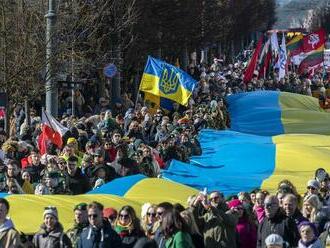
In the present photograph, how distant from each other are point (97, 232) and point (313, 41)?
33.7 meters

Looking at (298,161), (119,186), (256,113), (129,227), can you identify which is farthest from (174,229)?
(256,113)

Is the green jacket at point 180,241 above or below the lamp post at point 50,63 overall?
below

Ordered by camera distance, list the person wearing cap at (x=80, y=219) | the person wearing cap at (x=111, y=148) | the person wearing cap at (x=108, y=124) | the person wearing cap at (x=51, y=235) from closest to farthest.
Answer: the person wearing cap at (x=51, y=235), the person wearing cap at (x=80, y=219), the person wearing cap at (x=111, y=148), the person wearing cap at (x=108, y=124)

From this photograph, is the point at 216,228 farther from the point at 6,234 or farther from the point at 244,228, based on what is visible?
the point at 6,234

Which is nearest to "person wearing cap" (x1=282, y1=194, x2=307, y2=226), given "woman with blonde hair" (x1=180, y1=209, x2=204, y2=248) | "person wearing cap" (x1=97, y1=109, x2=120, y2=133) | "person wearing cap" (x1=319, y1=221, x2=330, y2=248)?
"person wearing cap" (x1=319, y1=221, x2=330, y2=248)

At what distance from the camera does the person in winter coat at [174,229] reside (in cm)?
982

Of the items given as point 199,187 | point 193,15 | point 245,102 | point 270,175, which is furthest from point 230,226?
point 193,15

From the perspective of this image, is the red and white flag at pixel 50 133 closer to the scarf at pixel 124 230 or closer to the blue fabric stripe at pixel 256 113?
the scarf at pixel 124 230

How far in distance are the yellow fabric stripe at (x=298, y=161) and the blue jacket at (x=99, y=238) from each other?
893 centimetres

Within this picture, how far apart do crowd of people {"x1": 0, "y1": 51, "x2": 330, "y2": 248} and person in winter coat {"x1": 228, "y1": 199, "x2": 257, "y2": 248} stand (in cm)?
1

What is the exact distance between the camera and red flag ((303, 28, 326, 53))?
42.7 m

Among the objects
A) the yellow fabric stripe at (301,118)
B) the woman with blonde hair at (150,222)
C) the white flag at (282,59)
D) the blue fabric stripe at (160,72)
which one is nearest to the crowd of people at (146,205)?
the woman with blonde hair at (150,222)

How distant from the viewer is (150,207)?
10.9m

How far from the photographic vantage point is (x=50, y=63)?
22641 millimetres
